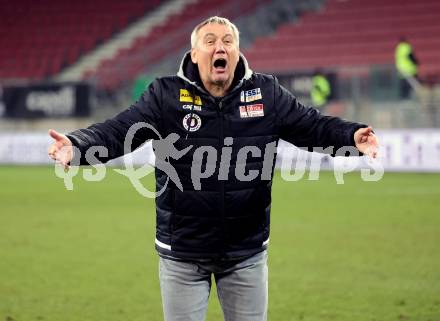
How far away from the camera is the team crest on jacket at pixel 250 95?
162 inches

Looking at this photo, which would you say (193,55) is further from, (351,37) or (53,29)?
(53,29)

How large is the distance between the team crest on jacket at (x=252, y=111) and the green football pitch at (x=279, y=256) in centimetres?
309

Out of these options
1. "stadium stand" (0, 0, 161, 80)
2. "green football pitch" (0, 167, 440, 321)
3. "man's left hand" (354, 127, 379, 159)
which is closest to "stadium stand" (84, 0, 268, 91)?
"stadium stand" (0, 0, 161, 80)

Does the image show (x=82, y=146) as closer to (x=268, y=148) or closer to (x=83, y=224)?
(x=268, y=148)

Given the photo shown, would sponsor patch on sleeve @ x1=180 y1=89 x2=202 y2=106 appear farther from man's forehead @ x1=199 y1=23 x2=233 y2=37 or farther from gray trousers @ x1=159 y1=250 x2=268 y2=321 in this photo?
gray trousers @ x1=159 y1=250 x2=268 y2=321

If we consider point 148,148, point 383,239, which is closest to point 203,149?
point 383,239

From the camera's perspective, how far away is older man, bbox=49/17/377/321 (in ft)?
13.3

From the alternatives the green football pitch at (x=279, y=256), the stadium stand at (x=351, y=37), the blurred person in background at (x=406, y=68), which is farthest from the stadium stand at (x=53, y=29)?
the green football pitch at (x=279, y=256)

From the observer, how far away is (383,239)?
11.0 metres

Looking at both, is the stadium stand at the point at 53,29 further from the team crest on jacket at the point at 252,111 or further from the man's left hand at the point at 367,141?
the man's left hand at the point at 367,141

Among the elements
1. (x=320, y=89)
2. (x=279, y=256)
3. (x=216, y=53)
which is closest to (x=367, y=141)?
(x=216, y=53)

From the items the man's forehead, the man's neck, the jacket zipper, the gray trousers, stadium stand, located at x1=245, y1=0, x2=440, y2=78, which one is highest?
stadium stand, located at x1=245, y1=0, x2=440, y2=78

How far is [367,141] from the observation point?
411 cm

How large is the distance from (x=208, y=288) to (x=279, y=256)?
5.76m
